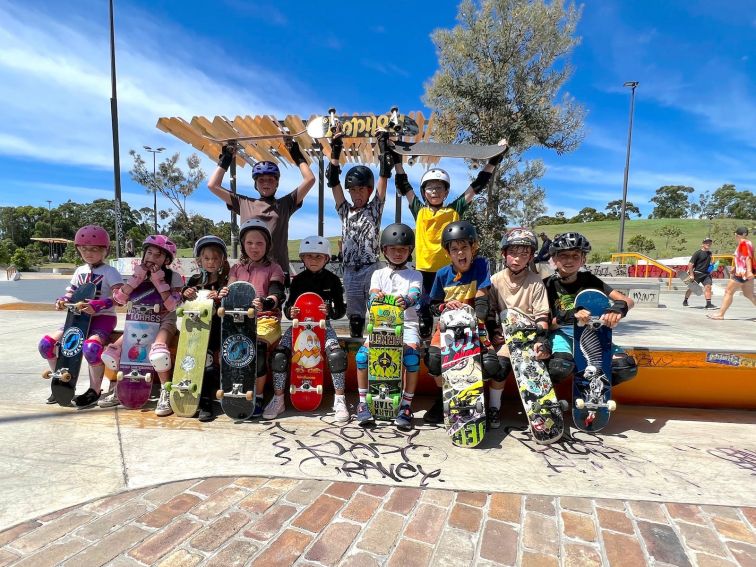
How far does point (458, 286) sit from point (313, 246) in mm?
1530

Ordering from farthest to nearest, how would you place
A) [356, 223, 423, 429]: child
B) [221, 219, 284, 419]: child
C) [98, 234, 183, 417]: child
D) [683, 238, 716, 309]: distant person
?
Answer: [683, 238, 716, 309]: distant person → [98, 234, 183, 417]: child → [221, 219, 284, 419]: child → [356, 223, 423, 429]: child

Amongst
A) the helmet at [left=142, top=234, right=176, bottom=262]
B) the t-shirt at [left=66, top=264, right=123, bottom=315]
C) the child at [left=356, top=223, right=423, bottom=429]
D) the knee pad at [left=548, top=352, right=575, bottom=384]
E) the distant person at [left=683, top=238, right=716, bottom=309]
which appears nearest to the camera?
the knee pad at [left=548, top=352, right=575, bottom=384]

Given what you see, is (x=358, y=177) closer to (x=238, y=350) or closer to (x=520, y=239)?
(x=520, y=239)

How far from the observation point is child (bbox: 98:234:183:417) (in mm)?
3918

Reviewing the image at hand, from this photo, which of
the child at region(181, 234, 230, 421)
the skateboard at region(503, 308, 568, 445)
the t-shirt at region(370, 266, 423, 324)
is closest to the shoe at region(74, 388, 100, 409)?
the child at region(181, 234, 230, 421)

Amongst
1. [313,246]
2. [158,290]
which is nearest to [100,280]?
[158,290]

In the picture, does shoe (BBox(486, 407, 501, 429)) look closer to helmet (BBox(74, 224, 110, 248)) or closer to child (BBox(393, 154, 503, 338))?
child (BBox(393, 154, 503, 338))

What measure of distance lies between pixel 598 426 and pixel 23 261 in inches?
1856

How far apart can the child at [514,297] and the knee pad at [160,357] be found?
3.04m

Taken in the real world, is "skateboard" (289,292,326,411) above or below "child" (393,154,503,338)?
below

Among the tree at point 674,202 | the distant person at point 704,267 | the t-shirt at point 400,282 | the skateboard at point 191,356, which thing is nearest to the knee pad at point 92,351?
the skateboard at point 191,356

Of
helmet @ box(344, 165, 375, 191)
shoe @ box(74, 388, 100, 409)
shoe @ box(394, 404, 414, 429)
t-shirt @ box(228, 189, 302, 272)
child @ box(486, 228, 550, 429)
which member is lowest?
shoe @ box(74, 388, 100, 409)

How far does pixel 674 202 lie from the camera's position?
97.9 metres

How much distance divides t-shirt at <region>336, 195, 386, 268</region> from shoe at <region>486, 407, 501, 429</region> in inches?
74.1
